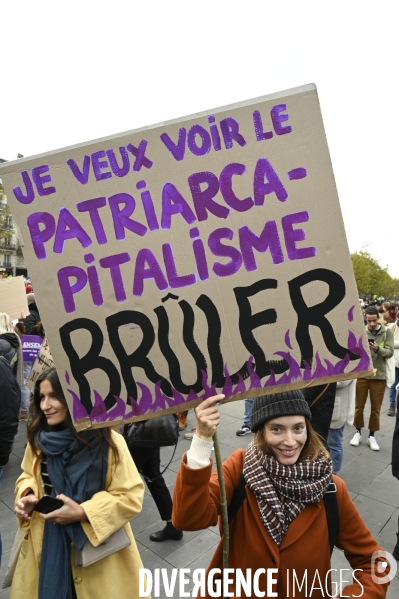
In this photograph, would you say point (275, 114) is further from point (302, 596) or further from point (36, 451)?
point (36, 451)

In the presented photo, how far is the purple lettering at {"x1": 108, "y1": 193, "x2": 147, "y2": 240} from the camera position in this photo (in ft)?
5.12

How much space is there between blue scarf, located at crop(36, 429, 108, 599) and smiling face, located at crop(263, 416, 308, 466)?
0.89 m

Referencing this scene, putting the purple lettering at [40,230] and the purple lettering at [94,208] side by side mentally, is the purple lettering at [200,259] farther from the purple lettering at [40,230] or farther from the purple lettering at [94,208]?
the purple lettering at [40,230]

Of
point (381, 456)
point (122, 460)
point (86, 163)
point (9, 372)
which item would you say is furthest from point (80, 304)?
point (381, 456)

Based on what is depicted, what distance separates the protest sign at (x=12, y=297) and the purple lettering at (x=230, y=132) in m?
4.77

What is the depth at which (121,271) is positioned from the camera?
158 centimetres

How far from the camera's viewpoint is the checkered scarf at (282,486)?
61.1 inches

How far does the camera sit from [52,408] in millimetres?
2115

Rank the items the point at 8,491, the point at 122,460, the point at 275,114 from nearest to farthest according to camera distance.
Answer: the point at 275,114 < the point at 122,460 < the point at 8,491

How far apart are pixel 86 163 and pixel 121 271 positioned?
44cm

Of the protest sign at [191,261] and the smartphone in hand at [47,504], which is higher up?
the protest sign at [191,261]

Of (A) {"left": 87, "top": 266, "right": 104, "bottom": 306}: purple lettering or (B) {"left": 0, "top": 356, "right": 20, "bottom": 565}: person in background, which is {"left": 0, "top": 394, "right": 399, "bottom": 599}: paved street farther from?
(A) {"left": 87, "top": 266, "right": 104, "bottom": 306}: purple lettering

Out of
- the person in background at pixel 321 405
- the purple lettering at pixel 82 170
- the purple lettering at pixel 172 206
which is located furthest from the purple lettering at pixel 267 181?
the person in background at pixel 321 405

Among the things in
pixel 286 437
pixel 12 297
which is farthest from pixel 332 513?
pixel 12 297
